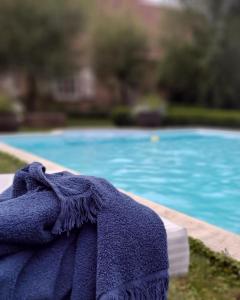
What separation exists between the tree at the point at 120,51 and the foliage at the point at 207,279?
718 inches

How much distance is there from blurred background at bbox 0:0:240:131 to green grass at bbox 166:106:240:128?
0.04m

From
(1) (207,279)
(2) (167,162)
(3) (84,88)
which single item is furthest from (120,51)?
(1) (207,279)

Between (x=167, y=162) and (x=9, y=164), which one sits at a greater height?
(x=9, y=164)

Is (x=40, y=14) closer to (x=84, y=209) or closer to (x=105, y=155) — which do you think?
(x=105, y=155)

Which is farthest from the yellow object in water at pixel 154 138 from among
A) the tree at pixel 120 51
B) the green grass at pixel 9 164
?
the tree at pixel 120 51

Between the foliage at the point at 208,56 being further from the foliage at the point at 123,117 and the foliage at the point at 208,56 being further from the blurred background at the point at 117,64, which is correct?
the foliage at the point at 123,117

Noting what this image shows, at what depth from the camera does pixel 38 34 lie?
1670 cm

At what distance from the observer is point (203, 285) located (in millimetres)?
2469

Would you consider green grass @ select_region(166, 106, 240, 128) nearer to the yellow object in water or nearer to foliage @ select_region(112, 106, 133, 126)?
foliage @ select_region(112, 106, 133, 126)

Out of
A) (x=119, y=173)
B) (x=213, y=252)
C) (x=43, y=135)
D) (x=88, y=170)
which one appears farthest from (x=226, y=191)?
(x=43, y=135)

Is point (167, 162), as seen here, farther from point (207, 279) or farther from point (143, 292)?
point (143, 292)

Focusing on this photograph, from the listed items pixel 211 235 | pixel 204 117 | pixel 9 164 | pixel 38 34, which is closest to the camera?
pixel 211 235

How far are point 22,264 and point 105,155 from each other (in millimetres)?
7418

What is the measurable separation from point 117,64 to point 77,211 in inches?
750
